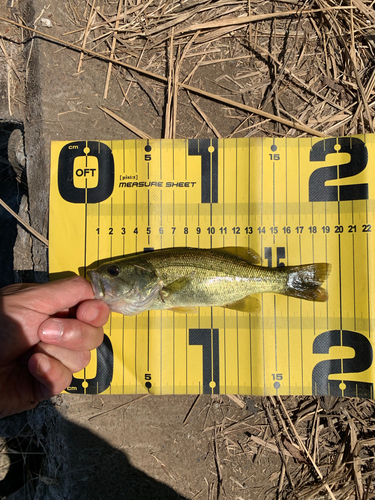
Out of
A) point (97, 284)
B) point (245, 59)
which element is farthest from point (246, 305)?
point (245, 59)

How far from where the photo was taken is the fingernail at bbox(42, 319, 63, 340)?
2730 mm

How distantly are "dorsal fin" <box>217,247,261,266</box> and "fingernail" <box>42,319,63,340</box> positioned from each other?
181 cm

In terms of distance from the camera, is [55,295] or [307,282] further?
[307,282]

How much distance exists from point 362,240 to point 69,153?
3374 mm

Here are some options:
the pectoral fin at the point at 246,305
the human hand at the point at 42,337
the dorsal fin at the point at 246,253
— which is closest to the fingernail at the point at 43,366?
the human hand at the point at 42,337

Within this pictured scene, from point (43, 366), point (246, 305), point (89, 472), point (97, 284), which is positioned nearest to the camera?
point (43, 366)

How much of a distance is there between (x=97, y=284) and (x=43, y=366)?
0.85 metres

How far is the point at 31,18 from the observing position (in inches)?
141

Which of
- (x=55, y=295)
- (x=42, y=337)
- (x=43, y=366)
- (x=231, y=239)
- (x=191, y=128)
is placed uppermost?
(x=191, y=128)

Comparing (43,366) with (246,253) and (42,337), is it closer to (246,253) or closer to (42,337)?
(42,337)

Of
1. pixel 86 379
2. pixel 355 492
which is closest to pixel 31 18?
pixel 86 379

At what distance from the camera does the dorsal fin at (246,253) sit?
3.36 metres

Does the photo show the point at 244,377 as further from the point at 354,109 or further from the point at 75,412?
the point at 354,109

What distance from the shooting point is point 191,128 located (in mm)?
3568
